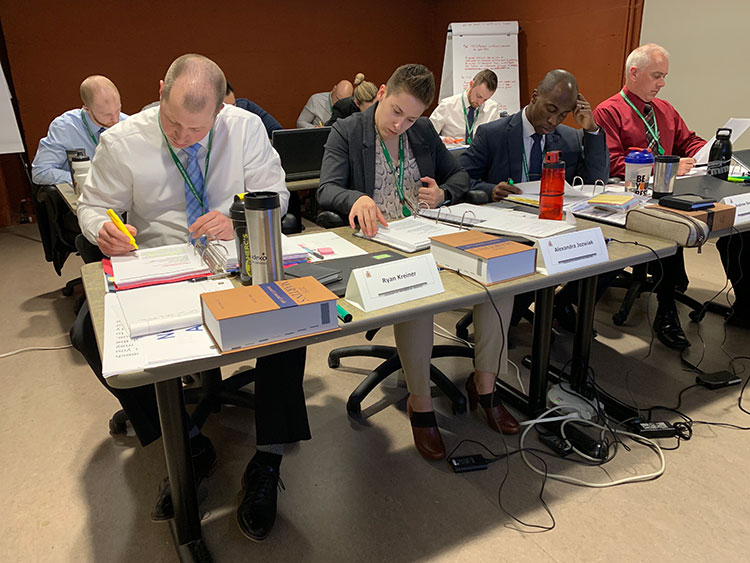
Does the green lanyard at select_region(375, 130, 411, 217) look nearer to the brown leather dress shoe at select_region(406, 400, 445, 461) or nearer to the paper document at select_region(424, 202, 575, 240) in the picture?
the paper document at select_region(424, 202, 575, 240)

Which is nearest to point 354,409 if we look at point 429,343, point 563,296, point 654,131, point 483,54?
point 429,343

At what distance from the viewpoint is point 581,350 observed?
2.05m

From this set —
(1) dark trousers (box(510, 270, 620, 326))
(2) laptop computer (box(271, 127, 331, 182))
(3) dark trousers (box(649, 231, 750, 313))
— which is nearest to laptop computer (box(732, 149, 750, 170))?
(3) dark trousers (box(649, 231, 750, 313))

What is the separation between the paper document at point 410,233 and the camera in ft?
5.25

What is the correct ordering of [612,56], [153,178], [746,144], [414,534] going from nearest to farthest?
[414,534], [153,178], [746,144], [612,56]

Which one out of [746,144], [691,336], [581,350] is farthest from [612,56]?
[581,350]

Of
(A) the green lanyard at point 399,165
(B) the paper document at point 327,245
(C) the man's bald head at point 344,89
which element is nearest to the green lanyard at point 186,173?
(B) the paper document at point 327,245

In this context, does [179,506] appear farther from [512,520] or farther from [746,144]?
[746,144]

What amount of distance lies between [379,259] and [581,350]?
1007 mm

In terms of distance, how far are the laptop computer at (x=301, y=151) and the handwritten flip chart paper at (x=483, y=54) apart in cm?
311

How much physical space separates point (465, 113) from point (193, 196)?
12.8 ft

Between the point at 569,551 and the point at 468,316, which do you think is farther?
the point at 468,316

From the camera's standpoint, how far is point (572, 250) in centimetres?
147

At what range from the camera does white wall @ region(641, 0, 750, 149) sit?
4223 millimetres
